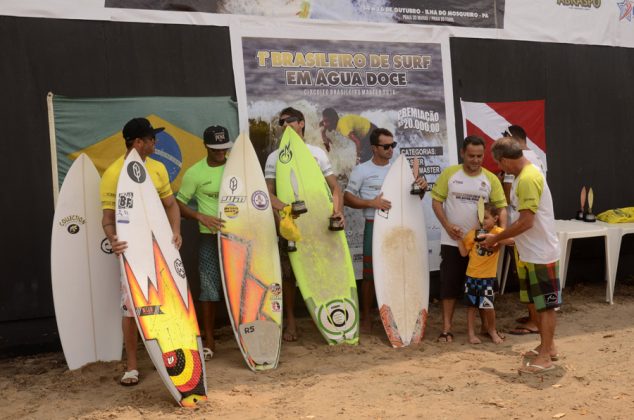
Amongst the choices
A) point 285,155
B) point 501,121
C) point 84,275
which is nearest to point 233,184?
point 285,155

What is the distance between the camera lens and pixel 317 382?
4.32 m

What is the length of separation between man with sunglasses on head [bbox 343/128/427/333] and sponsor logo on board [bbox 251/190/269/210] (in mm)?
688

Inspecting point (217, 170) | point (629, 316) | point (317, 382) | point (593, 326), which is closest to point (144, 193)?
point (217, 170)

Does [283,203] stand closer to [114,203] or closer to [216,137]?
[216,137]

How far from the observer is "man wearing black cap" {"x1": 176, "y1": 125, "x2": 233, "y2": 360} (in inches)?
192

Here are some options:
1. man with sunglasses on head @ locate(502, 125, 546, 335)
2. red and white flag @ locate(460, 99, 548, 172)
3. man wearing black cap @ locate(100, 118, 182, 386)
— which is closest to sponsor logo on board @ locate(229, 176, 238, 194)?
man wearing black cap @ locate(100, 118, 182, 386)

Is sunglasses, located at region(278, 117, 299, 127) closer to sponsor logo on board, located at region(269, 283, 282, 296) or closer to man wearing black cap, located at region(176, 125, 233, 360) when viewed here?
man wearing black cap, located at region(176, 125, 233, 360)

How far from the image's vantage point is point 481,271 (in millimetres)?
5121

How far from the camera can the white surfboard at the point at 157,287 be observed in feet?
13.2

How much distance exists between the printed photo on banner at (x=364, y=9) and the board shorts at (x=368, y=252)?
1724mm

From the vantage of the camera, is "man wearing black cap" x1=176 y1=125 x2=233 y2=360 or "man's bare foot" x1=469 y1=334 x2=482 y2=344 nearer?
"man wearing black cap" x1=176 y1=125 x2=233 y2=360

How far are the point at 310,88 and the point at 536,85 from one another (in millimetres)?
2374

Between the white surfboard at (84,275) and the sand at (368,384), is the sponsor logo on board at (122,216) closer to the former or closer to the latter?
the white surfboard at (84,275)

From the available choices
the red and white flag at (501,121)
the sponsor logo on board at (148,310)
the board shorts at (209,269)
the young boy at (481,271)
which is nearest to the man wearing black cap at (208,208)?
the board shorts at (209,269)
